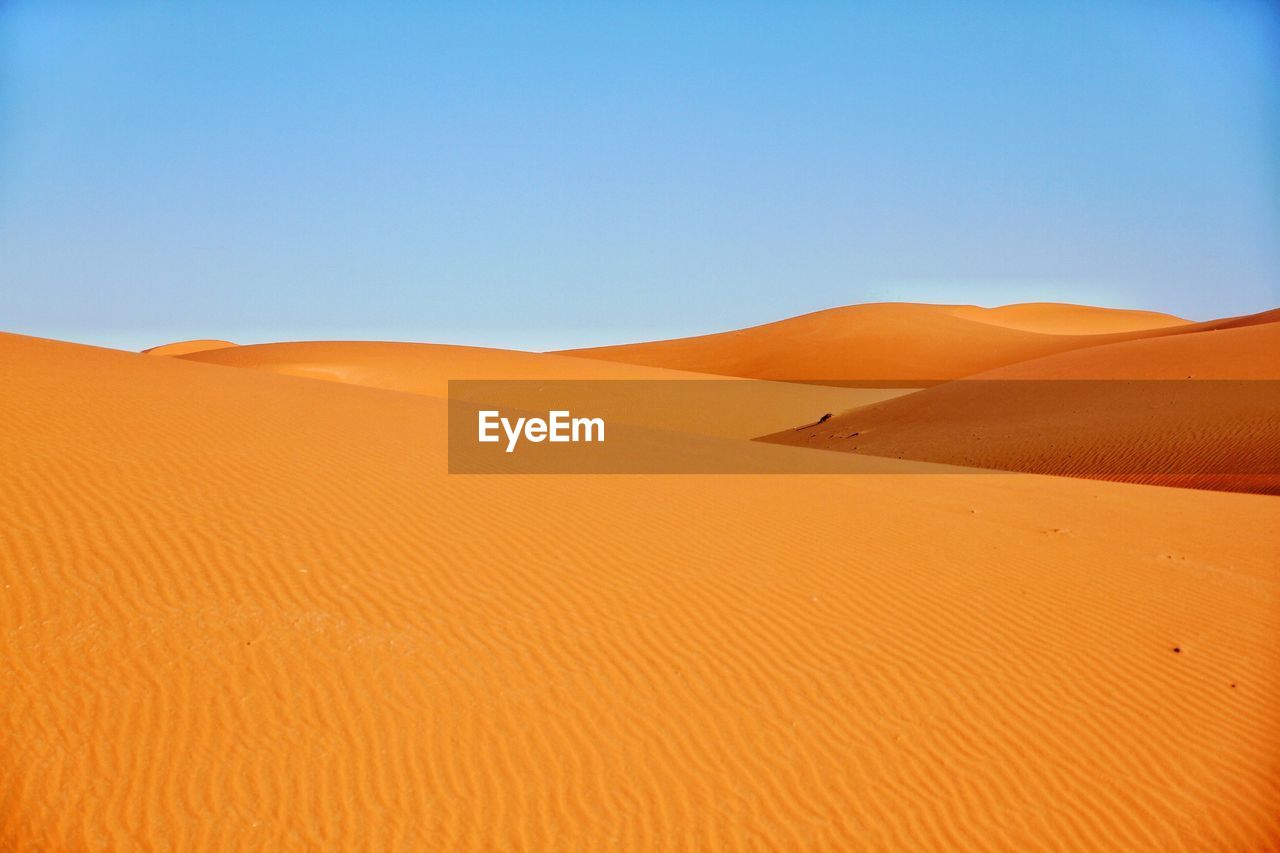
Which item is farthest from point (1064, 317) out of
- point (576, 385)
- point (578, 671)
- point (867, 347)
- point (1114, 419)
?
point (578, 671)

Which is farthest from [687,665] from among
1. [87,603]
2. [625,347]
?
[625,347]

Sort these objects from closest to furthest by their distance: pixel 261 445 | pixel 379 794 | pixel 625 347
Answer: pixel 379 794, pixel 261 445, pixel 625 347

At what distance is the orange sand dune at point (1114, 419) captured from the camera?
18797 mm

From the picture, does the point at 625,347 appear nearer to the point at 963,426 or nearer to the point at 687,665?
the point at 963,426

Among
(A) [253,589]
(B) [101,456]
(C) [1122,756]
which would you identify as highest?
(B) [101,456]

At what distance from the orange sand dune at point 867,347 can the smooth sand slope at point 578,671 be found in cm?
6191

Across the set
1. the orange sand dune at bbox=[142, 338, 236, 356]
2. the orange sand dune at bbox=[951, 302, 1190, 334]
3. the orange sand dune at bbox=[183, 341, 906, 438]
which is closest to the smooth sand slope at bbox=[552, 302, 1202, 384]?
the orange sand dune at bbox=[183, 341, 906, 438]

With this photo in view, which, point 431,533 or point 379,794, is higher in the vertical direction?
point 431,533

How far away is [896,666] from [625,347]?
346 ft

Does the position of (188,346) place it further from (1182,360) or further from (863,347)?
(1182,360)

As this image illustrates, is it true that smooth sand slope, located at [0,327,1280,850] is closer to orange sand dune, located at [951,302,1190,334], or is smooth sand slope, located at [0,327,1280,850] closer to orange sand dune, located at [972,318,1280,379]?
orange sand dune, located at [972,318,1280,379]

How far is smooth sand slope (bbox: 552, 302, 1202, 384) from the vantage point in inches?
2889

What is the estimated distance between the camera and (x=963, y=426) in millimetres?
27000

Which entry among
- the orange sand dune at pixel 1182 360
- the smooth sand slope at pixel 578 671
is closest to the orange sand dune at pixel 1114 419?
the orange sand dune at pixel 1182 360
